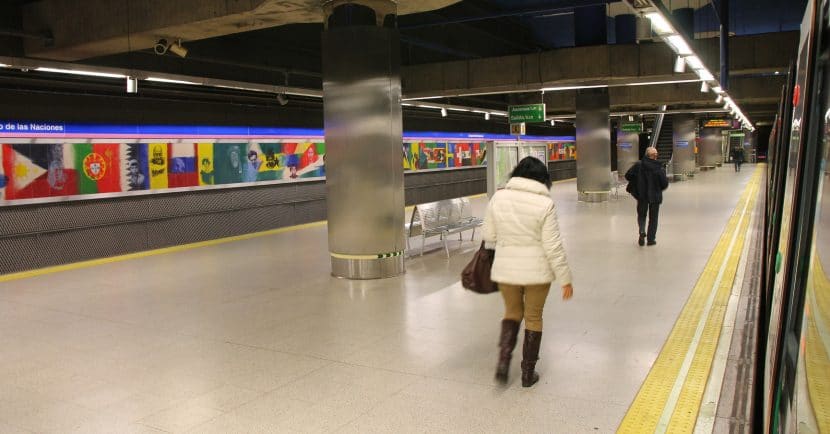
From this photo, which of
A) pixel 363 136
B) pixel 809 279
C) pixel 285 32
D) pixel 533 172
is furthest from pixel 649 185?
pixel 809 279

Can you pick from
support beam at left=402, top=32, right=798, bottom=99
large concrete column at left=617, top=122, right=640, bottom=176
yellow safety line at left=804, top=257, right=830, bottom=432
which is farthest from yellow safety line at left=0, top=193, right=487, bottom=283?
large concrete column at left=617, top=122, right=640, bottom=176

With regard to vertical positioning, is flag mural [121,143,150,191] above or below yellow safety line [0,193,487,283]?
above

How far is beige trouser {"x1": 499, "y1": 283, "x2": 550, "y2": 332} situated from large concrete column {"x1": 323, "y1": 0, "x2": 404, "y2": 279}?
4308mm

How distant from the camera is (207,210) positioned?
13.3 meters

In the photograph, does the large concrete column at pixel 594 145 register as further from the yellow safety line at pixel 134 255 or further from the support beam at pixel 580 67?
the yellow safety line at pixel 134 255

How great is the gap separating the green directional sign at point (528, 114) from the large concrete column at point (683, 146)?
723 inches

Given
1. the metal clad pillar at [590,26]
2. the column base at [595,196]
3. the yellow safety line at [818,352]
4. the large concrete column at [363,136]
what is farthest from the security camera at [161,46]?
the column base at [595,196]

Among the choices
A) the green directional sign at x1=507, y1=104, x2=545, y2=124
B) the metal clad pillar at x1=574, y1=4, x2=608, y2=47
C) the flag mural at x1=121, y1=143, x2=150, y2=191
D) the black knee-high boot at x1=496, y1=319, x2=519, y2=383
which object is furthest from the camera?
the green directional sign at x1=507, y1=104, x2=545, y2=124

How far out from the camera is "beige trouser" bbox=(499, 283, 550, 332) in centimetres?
456

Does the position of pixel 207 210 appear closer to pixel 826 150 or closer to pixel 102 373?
pixel 102 373

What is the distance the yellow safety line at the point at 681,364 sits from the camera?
3971 mm

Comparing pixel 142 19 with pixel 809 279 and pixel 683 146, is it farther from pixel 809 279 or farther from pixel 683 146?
pixel 683 146

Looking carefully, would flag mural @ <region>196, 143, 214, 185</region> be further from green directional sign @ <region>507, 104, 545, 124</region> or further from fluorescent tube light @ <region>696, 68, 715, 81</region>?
fluorescent tube light @ <region>696, 68, 715, 81</region>

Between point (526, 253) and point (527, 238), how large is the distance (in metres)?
0.10
